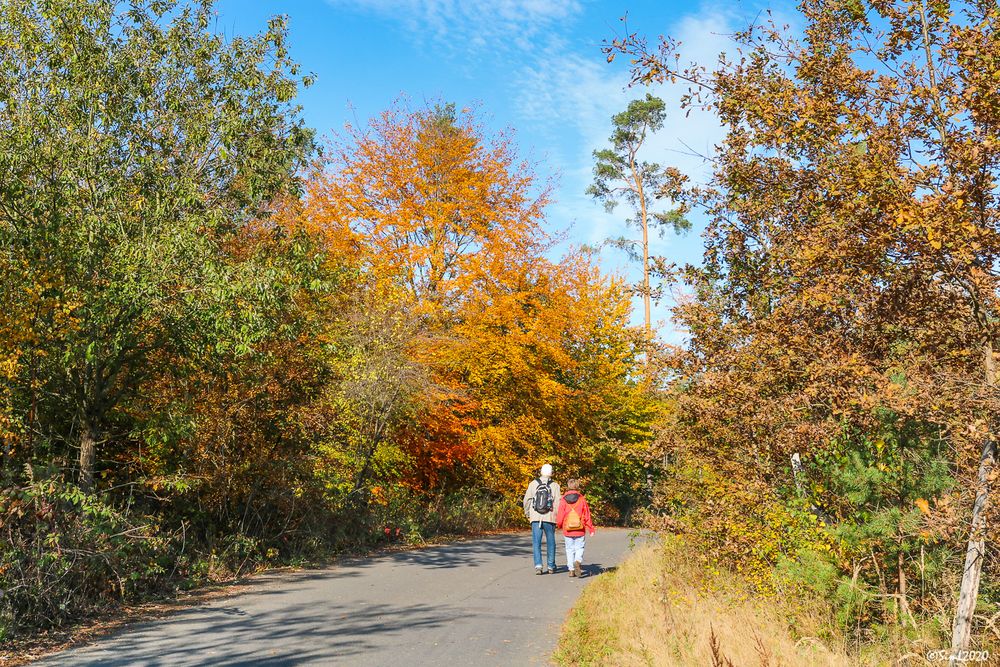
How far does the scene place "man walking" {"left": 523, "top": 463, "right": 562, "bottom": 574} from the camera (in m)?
13.5

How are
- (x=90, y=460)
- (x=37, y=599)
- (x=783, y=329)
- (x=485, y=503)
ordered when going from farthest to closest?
(x=485, y=503) → (x=90, y=460) → (x=37, y=599) → (x=783, y=329)

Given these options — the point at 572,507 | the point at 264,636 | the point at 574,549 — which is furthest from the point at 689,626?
the point at 574,549

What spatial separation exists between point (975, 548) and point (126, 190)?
1041 cm

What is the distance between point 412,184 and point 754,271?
17.8m

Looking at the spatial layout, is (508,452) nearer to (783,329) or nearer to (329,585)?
(329,585)

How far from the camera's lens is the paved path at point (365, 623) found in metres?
7.12

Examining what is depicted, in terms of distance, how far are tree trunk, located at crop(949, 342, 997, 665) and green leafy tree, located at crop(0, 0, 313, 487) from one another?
7.95 metres

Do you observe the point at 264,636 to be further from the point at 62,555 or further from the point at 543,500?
the point at 543,500

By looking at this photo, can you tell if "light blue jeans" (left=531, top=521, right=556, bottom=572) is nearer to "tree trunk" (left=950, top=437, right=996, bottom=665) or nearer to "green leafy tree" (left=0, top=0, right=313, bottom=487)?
"green leafy tree" (left=0, top=0, right=313, bottom=487)

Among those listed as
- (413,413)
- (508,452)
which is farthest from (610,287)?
(413,413)

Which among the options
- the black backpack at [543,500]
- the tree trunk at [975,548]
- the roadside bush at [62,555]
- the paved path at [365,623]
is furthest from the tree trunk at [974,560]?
the black backpack at [543,500]

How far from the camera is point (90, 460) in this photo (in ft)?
34.4

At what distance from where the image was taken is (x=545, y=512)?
13.5 meters

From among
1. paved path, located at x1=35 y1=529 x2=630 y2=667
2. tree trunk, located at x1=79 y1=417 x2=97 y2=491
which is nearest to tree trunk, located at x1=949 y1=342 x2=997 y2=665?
paved path, located at x1=35 y1=529 x2=630 y2=667
